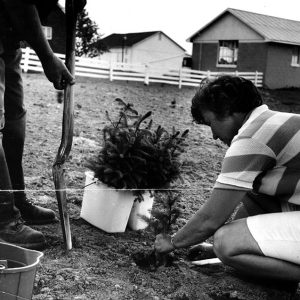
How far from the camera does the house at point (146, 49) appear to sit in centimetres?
4725

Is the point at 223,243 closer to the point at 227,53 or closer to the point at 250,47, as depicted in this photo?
the point at 250,47

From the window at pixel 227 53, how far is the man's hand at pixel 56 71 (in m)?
25.3

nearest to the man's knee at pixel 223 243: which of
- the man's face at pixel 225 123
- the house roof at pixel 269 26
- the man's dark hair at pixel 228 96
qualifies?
the man's face at pixel 225 123

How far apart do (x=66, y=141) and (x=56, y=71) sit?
0.43m

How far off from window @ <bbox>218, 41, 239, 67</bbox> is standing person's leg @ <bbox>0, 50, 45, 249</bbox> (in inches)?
1007

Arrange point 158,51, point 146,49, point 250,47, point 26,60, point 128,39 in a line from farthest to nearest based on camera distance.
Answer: point 128,39, point 158,51, point 146,49, point 250,47, point 26,60

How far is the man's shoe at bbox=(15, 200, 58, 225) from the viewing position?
3.50 m

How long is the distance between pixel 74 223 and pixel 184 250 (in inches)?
32.0

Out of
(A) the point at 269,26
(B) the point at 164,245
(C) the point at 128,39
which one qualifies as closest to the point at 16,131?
(B) the point at 164,245

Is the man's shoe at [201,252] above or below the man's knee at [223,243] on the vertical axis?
below

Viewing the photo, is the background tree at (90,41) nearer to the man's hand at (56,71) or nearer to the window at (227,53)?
the window at (227,53)

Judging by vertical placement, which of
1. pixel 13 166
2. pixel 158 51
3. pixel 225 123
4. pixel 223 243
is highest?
pixel 158 51

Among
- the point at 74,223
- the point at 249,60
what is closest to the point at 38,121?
the point at 74,223

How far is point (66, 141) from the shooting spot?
3.20 meters
